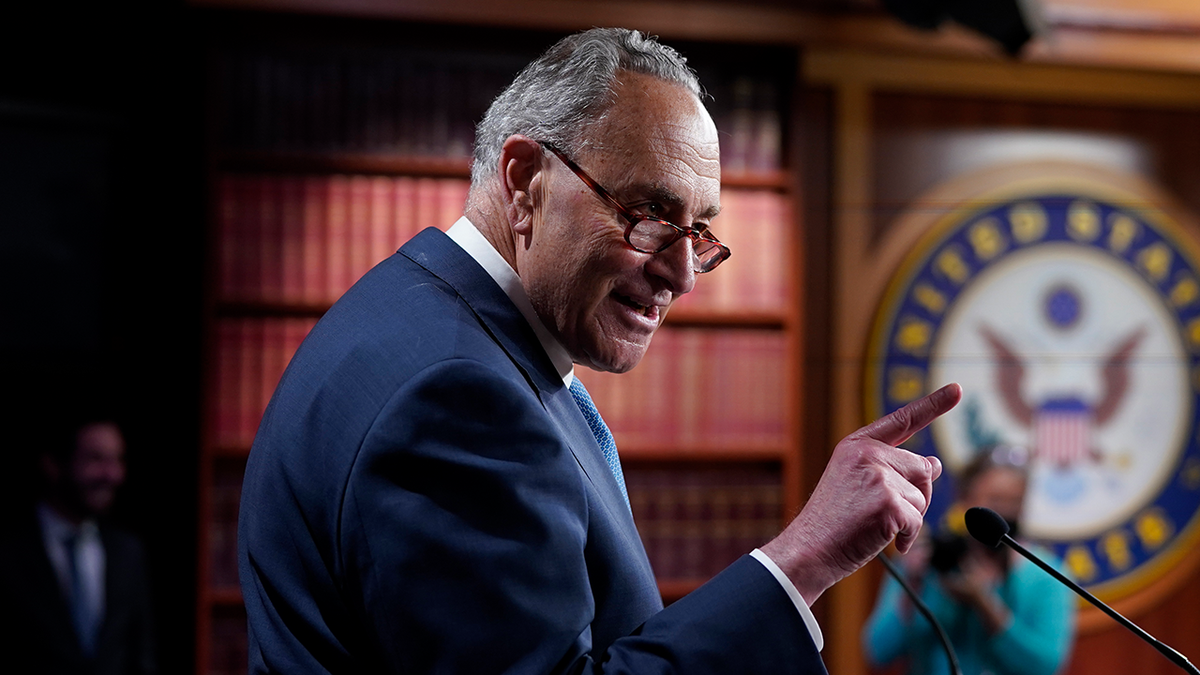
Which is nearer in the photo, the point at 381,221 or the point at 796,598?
the point at 796,598

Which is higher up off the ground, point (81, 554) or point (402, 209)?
point (402, 209)

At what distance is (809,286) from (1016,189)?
0.76 m

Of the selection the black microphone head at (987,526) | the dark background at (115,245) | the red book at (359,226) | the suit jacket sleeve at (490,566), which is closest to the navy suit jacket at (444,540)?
the suit jacket sleeve at (490,566)

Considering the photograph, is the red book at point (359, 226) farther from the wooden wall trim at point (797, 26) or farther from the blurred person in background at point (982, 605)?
the blurred person in background at point (982, 605)

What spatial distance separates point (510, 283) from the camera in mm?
1043

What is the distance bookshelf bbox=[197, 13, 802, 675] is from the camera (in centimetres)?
297

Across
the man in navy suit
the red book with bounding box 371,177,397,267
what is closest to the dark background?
the red book with bounding box 371,177,397,267

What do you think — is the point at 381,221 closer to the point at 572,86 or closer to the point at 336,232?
the point at 336,232

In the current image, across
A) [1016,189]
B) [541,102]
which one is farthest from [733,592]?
[1016,189]

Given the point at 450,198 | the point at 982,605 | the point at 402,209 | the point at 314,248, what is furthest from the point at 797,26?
the point at 982,605

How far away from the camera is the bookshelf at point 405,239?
2971mm

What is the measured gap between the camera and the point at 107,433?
9.76 feet

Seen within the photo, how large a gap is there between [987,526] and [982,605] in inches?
62.7

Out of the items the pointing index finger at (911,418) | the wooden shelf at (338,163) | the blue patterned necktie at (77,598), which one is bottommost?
the blue patterned necktie at (77,598)
